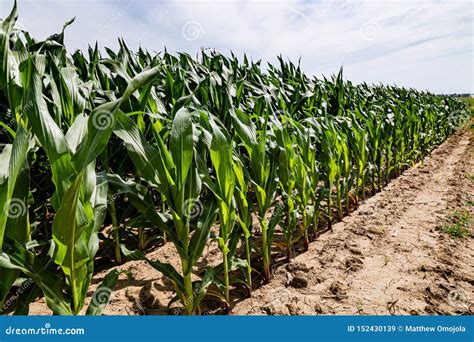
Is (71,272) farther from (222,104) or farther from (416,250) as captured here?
(416,250)

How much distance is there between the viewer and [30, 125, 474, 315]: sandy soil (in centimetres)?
213

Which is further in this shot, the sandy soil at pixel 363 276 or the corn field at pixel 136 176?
the sandy soil at pixel 363 276

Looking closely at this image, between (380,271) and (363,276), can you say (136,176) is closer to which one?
(363,276)

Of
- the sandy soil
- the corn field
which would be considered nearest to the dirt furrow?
the sandy soil

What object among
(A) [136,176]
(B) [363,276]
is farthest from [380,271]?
(A) [136,176]

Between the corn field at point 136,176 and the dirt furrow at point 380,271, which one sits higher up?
the corn field at point 136,176

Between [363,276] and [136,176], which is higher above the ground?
[136,176]

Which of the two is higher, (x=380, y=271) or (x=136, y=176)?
(x=136, y=176)

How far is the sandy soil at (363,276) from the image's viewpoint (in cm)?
213

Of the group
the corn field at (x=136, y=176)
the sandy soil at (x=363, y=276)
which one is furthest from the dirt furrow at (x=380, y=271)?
the corn field at (x=136, y=176)

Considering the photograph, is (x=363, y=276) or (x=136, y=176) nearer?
(x=363, y=276)

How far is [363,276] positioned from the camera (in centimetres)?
252

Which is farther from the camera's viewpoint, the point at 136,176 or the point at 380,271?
the point at 136,176

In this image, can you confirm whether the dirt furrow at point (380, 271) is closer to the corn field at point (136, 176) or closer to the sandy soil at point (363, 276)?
the sandy soil at point (363, 276)
